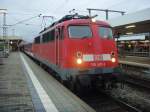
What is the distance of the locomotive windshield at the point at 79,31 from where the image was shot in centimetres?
1306

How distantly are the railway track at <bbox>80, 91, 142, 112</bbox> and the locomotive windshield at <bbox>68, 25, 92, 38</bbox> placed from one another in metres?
2.43

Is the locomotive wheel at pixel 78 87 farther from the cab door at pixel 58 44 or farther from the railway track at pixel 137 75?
the railway track at pixel 137 75

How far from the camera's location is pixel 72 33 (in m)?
13.1

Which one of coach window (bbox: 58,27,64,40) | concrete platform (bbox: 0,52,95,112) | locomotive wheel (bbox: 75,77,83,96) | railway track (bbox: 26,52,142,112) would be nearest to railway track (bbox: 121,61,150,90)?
railway track (bbox: 26,52,142,112)

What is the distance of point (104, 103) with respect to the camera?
39.8 ft

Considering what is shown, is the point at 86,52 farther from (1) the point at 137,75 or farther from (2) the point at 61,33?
(1) the point at 137,75

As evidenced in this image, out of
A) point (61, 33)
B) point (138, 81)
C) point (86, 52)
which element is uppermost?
point (61, 33)

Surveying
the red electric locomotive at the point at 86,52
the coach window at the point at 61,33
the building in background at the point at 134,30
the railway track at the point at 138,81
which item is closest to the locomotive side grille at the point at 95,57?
the red electric locomotive at the point at 86,52

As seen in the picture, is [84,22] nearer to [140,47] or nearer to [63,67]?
[63,67]

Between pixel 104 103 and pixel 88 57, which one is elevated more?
pixel 88 57

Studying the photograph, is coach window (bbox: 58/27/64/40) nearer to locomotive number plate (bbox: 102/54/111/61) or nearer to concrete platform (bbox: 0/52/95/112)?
locomotive number plate (bbox: 102/54/111/61)

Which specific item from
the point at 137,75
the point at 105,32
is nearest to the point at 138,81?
the point at 137,75

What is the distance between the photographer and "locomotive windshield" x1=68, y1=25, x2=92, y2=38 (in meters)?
13.1

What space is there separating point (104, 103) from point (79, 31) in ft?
9.89
